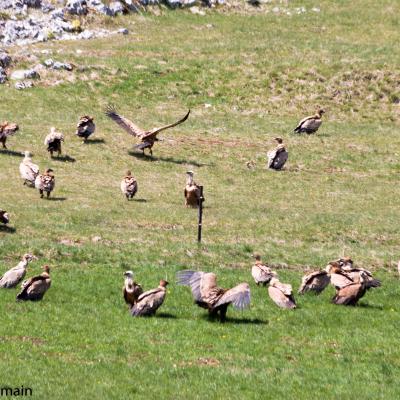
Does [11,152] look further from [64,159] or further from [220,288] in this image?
[220,288]

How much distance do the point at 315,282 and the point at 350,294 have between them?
129cm

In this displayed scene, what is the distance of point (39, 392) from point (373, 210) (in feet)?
88.4

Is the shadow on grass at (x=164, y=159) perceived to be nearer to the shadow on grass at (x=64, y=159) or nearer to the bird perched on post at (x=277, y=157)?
the bird perched on post at (x=277, y=157)

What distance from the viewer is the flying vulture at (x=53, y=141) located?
48625 millimetres

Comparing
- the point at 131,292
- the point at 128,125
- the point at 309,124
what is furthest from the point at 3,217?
the point at 309,124

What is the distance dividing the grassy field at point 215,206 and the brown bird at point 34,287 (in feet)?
1.73

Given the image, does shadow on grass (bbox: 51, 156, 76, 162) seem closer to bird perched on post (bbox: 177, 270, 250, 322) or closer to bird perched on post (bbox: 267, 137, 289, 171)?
bird perched on post (bbox: 267, 137, 289, 171)

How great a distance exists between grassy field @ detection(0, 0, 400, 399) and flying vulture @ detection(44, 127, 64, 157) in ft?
3.77

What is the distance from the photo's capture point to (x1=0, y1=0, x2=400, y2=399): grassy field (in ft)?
75.5

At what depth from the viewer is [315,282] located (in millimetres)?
30297

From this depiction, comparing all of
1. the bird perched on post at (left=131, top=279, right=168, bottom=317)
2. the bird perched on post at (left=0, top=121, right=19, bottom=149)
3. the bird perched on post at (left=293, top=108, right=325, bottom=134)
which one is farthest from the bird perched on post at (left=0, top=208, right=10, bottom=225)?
the bird perched on post at (left=293, top=108, right=325, bottom=134)

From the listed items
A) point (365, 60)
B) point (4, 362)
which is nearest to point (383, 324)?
point (4, 362)

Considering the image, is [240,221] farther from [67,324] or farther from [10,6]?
[10,6]

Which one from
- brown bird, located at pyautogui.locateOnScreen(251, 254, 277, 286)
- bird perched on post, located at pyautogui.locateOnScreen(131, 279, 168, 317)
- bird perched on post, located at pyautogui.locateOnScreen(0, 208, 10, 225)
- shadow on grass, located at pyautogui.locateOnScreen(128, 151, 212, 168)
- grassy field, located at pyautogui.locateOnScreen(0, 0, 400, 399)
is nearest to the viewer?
grassy field, located at pyautogui.locateOnScreen(0, 0, 400, 399)
